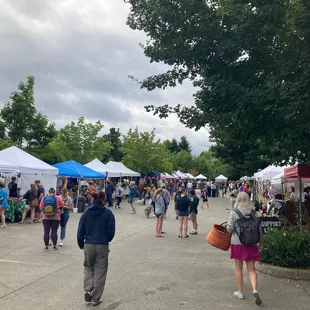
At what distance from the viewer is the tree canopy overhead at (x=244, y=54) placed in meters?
6.87

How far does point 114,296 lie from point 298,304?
8.97 ft

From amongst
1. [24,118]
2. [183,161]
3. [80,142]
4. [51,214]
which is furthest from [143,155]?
[183,161]

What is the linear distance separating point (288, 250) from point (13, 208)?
35.6 ft

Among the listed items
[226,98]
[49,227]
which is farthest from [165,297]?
[49,227]

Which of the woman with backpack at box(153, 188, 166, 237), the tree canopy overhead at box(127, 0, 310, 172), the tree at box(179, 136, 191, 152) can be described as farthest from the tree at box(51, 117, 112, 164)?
the tree at box(179, 136, 191, 152)

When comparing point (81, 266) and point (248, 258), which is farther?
point (81, 266)

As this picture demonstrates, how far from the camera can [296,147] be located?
803 cm

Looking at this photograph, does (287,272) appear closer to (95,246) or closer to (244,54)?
(95,246)

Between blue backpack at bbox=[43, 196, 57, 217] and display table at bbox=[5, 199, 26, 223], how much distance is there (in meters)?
5.83

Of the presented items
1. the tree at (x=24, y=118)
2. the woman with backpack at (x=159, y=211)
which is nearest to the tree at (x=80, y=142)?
the tree at (x=24, y=118)

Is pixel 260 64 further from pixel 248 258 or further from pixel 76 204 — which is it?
pixel 76 204

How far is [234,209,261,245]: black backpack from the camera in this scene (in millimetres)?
5625

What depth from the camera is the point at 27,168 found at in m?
16.0

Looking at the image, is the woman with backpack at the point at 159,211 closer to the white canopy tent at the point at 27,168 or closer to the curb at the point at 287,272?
the curb at the point at 287,272
